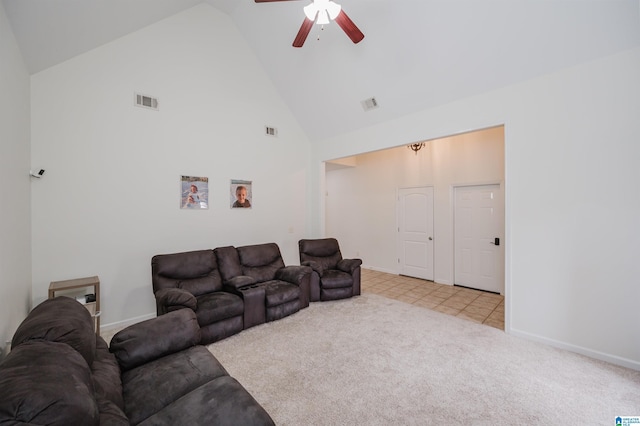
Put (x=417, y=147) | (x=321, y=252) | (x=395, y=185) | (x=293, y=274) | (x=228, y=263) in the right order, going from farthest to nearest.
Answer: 1. (x=395, y=185)
2. (x=417, y=147)
3. (x=321, y=252)
4. (x=293, y=274)
5. (x=228, y=263)

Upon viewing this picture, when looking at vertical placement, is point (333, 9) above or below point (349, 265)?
above

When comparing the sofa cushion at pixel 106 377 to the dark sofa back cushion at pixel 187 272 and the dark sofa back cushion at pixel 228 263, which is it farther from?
the dark sofa back cushion at pixel 228 263

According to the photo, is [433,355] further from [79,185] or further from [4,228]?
[79,185]

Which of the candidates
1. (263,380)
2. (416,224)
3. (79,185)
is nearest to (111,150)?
(79,185)

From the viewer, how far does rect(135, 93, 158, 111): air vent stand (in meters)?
3.63

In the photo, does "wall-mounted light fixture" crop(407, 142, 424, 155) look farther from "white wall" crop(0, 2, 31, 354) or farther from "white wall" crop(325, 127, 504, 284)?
"white wall" crop(0, 2, 31, 354)

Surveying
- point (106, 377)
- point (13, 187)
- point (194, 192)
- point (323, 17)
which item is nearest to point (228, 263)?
point (194, 192)

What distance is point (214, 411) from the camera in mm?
1237

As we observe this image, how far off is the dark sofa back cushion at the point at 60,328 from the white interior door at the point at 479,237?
5.56 m

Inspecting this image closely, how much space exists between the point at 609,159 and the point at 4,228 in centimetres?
542

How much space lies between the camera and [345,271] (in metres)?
4.59

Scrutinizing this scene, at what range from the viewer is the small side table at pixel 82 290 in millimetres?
2845

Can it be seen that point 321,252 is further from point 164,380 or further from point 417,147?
point 164,380

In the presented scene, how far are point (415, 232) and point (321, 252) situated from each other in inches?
93.9
